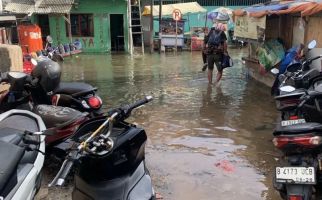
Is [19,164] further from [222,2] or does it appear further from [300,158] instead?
[222,2]

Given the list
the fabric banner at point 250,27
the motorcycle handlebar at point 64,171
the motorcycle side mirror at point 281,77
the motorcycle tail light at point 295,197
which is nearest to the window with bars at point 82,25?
the fabric banner at point 250,27

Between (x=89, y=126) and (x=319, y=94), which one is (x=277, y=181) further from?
(x=89, y=126)

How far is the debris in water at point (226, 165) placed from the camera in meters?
5.17

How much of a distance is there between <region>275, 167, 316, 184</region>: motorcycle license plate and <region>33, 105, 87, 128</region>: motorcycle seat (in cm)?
213

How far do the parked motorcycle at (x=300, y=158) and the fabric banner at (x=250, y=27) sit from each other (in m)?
6.92

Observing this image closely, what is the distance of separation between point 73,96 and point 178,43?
699 inches

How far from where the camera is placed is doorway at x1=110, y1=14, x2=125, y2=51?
76.6 feet

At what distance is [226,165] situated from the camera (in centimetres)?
530

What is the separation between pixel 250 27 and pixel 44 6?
13.3 meters

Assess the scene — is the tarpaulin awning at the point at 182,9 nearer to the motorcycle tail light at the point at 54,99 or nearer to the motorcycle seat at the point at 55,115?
the motorcycle tail light at the point at 54,99

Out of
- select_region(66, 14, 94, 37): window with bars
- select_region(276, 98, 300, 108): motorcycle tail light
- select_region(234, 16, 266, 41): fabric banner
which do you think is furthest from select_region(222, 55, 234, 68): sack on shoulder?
select_region(66, 14, 94, 37): window with bars

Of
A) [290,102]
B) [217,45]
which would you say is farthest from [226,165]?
[217,45]

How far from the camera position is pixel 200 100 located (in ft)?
30.2

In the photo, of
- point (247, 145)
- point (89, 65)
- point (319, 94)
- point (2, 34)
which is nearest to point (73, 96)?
point (247, 145)
